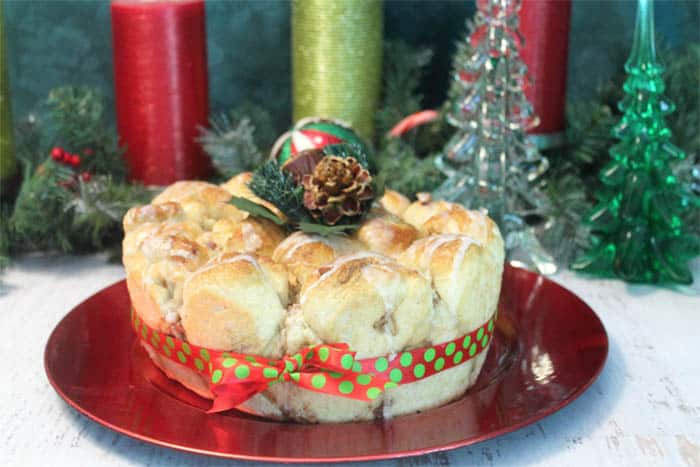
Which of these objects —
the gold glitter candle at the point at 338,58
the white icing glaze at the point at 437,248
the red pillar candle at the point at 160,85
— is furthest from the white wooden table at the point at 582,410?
the gold glitter candle at the point at 338,58

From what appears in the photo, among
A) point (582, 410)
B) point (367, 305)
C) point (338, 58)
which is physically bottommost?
point (582, 410)

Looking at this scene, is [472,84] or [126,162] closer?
[472,84]

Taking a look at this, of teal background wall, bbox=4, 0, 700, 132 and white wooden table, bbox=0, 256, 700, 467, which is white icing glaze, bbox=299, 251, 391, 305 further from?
teal background wall, bbox=4, 0, 700, 132

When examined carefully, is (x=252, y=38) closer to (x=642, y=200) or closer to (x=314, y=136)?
(x=314, y=136)

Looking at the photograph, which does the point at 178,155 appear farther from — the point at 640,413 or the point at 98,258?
the point at 640,413

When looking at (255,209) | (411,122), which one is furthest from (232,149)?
(255,209)

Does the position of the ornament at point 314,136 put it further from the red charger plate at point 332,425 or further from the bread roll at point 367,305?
the bread roll at point 367,305

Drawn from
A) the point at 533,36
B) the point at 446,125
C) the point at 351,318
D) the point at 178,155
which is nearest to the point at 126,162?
the point at 178,155
